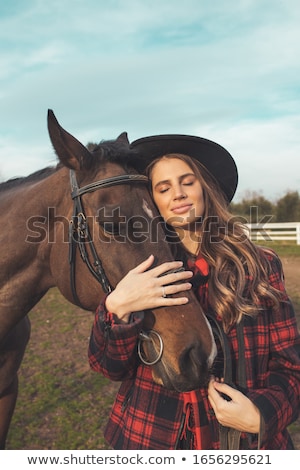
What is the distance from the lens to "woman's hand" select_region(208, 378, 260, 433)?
6.01 ft

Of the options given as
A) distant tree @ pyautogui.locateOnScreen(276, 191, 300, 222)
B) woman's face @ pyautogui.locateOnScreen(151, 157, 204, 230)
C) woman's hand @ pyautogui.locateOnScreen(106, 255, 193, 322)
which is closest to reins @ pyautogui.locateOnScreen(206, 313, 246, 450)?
woman's hand @ pyautogui.locateOnScreen(106, 255, 193, 322)

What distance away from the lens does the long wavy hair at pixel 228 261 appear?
6.80 feet

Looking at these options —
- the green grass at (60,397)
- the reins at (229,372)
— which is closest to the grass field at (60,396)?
the green grass at (60,397)

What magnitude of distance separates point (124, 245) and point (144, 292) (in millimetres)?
351

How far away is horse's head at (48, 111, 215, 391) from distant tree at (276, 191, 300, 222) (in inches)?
1121

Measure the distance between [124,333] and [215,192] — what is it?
102cm

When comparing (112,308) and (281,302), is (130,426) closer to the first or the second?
(112,308)

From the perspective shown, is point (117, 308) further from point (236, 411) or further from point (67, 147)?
point (67, 147)

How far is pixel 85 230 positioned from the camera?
230 cm

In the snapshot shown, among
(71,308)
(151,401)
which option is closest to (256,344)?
(151,401)

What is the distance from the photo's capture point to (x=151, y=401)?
207cm

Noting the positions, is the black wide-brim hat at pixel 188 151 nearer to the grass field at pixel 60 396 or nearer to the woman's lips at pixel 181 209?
the woman's lips at pixel 181 209

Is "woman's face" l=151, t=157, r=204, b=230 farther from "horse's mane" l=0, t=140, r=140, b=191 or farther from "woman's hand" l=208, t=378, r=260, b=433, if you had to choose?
"woman's hand" l=208, t=378, r=260, b=433

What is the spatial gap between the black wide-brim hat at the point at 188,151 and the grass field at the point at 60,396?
3.35 meters
